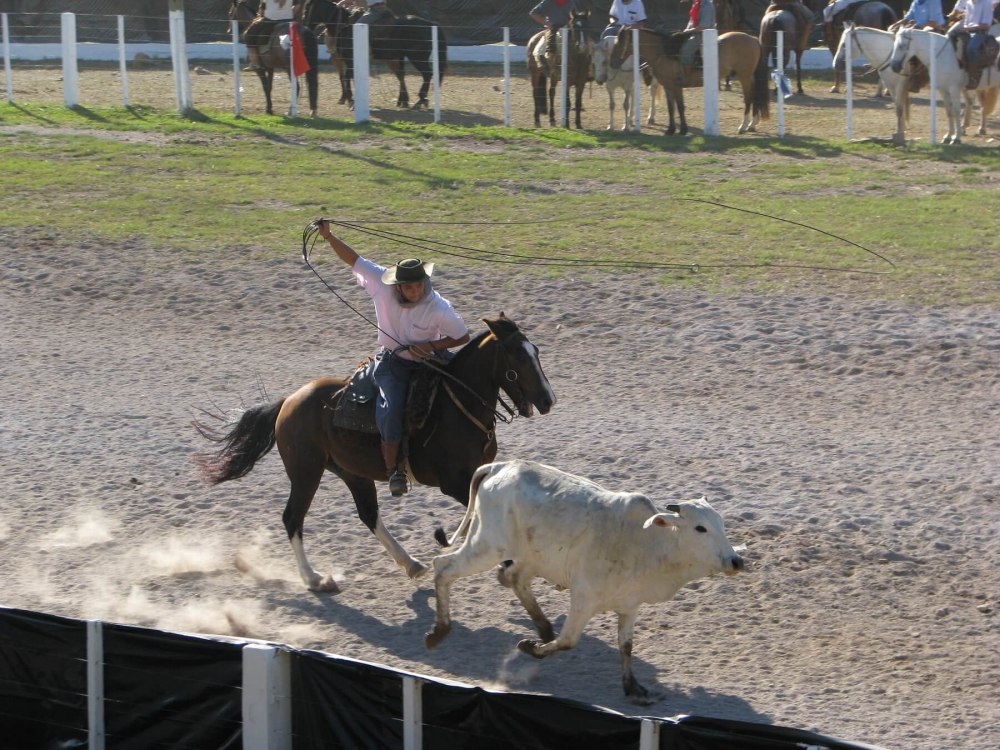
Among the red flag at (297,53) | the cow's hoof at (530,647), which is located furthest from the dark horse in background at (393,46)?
the cow's hoof at (530,647)

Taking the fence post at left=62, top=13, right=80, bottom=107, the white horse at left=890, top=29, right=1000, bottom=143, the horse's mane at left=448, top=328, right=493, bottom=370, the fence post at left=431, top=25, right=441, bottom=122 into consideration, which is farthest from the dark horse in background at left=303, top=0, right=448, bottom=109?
the horse's mane at left=448, top=328, right=493, bottom=370

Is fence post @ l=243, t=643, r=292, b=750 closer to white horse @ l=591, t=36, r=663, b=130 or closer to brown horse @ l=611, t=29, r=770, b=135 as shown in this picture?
brown horse @ l=611, t=29, r=770, b=135

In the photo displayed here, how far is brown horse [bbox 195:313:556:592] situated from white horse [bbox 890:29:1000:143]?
50.2ft

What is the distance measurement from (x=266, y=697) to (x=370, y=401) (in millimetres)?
2466

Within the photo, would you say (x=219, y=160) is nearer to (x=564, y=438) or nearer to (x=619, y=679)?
(x=564, y=438)

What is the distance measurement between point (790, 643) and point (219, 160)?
1542 centimetres

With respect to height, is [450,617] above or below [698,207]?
below

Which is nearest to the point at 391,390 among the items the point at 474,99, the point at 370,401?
the point at 370,401

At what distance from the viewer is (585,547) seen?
616cm

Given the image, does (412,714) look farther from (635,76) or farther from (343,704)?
(635,76)

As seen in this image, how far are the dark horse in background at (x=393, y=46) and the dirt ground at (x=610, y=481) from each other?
10228mm

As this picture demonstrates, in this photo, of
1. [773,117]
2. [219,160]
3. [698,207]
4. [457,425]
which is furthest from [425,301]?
[773,117]

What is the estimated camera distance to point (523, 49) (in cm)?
3072

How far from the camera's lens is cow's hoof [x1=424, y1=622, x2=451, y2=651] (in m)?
6.58
